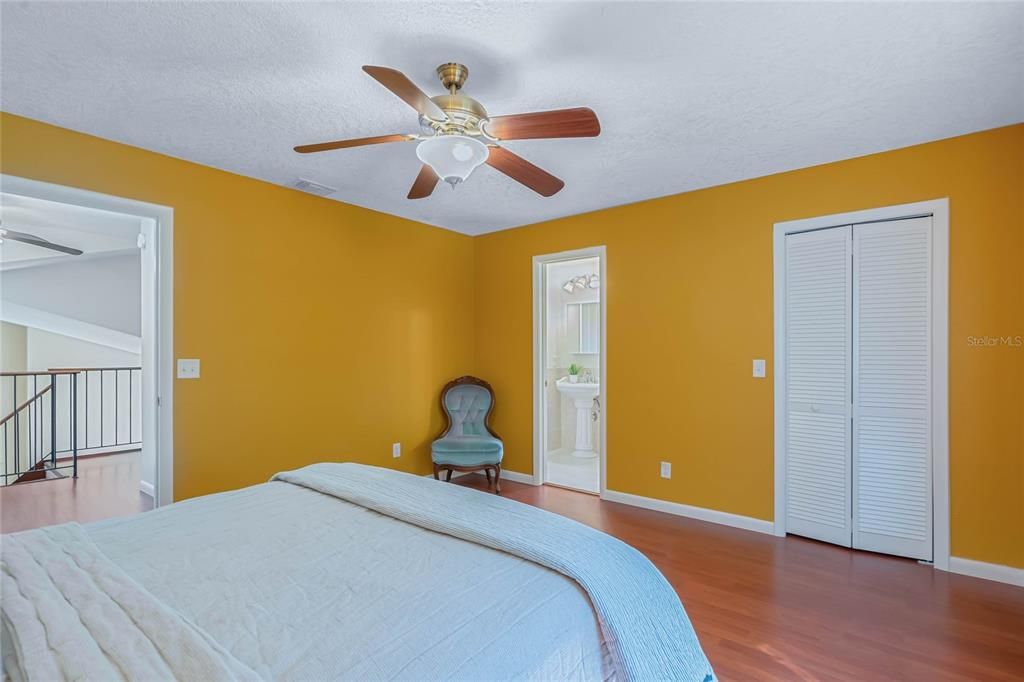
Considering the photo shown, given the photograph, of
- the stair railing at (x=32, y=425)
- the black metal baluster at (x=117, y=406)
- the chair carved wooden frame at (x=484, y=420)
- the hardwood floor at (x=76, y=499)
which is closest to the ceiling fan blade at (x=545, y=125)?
the chair carved wooden frame at (x=484, y=420)

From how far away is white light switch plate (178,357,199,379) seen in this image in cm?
296

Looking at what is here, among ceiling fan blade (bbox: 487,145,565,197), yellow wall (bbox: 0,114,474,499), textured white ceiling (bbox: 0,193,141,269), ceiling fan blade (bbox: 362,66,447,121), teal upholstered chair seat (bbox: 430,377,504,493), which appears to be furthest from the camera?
teal upholstered chair seat (bbox: 430,377,504,493)

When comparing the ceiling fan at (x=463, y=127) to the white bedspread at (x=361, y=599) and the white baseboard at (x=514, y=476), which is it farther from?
Answer: the white baseboard at (x=514, y=476)

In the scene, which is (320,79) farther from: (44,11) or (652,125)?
(652,125)

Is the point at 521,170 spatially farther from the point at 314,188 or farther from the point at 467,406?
the point at 467,406

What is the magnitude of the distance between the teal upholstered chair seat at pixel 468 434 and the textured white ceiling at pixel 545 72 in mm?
2303

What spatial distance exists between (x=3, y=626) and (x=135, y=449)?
19.0 ft

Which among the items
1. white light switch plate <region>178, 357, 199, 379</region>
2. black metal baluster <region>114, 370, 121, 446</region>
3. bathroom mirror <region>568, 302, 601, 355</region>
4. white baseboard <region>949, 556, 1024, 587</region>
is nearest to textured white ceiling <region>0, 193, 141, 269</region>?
white light switch plate <region>178, 357, 199, 379</region>

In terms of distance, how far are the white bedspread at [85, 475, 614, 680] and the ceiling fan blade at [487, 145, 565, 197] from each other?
5.22 feet

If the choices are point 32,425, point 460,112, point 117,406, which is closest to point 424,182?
point 460,112

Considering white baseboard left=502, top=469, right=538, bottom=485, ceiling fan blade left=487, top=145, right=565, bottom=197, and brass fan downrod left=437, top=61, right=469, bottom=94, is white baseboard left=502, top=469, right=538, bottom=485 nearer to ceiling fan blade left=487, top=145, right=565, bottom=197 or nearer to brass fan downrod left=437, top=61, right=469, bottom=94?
ceiling fan blade left=487, top=145, right=565, bottom=197

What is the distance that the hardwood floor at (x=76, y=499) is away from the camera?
335 cm

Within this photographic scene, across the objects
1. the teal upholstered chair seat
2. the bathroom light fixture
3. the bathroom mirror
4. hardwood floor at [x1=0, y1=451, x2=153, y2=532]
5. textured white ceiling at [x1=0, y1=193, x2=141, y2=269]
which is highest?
→ textured white ceiling at [x1=0, y1=193, x2=141, y2=269]

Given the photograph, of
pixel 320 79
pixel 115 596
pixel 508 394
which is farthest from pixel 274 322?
pixel 115 596
